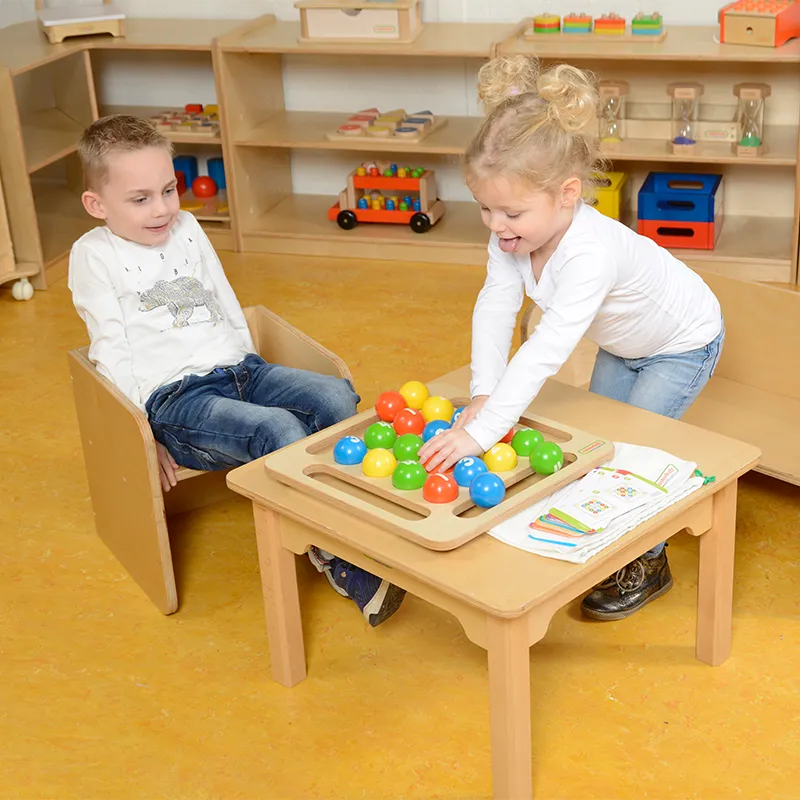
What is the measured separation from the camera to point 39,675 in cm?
215

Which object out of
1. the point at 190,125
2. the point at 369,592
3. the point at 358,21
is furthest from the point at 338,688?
the point at 190,125

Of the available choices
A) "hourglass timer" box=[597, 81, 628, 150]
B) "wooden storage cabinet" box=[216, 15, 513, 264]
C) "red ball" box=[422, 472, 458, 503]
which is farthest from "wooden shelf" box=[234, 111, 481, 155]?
"red ball" box=[422, 472, 458, 503]

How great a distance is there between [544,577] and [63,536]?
4.53ft

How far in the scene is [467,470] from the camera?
5.80ft

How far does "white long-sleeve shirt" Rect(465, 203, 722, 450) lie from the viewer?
6.23ft

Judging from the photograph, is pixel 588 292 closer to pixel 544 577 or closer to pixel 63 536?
pixel 544 577

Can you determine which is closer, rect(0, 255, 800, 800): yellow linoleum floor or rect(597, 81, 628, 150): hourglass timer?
rect(0, 255, 800, 800): yellow linoleum floor

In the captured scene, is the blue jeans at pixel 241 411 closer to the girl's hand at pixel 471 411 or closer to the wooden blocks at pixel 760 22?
the girl's hand at pixel 471 411

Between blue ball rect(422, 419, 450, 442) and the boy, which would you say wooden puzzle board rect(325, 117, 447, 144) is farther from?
blue ball rect(422, 419, 450, 442)

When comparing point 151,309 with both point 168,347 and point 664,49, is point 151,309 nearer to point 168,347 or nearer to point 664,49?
point 168,347

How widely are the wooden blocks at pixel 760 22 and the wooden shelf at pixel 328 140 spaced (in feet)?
2.84

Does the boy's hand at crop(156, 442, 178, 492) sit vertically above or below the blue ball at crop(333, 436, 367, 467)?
below

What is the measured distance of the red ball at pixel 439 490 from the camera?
1.72 metres

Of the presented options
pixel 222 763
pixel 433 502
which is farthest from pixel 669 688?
pixel 222 763
